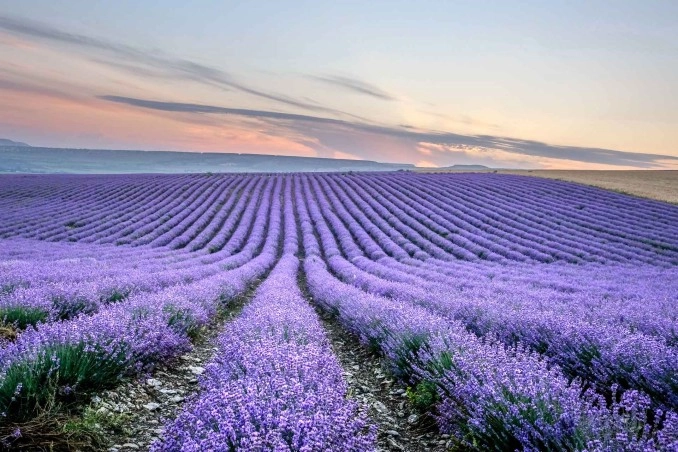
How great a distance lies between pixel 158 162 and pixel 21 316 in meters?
147

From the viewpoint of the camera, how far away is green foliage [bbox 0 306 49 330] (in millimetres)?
5352

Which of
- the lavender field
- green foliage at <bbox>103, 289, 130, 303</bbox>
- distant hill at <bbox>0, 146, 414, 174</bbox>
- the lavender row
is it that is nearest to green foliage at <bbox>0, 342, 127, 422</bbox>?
the lavender field

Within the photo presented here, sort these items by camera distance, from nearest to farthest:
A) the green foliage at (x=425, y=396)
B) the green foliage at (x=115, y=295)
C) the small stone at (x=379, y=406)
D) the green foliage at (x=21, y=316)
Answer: the green foliage at (x=425, y=396), the small stone at (x=379, y=406), the green foliage at (x=21, y=316), the green foliage at (x=115, y=295)

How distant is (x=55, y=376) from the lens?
3406 millimetres

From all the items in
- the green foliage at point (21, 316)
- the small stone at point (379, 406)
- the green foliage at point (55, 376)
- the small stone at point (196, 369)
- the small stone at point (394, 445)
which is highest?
the green foliage at point (55, 376)

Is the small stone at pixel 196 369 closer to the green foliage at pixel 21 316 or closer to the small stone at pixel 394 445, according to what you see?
the green foliage at pixel 21 316

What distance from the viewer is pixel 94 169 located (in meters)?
132

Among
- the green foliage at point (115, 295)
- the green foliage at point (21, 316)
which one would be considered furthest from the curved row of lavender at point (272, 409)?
the green foliage at point (115, 295)

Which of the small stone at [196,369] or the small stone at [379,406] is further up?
the small stone at [379,406]

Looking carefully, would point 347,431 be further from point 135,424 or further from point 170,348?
point 170,348

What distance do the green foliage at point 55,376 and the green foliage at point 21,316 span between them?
199 centimetres

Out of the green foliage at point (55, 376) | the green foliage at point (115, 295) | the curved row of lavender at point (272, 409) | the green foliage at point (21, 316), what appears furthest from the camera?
the green foliage at point (115, 295)

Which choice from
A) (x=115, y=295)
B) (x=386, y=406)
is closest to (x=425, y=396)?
(x=386, y=406)

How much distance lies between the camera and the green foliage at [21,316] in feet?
17.6
